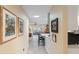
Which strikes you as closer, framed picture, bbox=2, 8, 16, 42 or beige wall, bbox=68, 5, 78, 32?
framed picture, bbox=2, 8, 16, 42

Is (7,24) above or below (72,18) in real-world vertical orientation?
below

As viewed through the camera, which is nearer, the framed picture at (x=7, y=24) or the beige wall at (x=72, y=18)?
the framed picture at (x=7, y=24)

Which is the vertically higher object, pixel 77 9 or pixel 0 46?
pixel 77 9

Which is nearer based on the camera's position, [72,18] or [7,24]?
[7,24]
